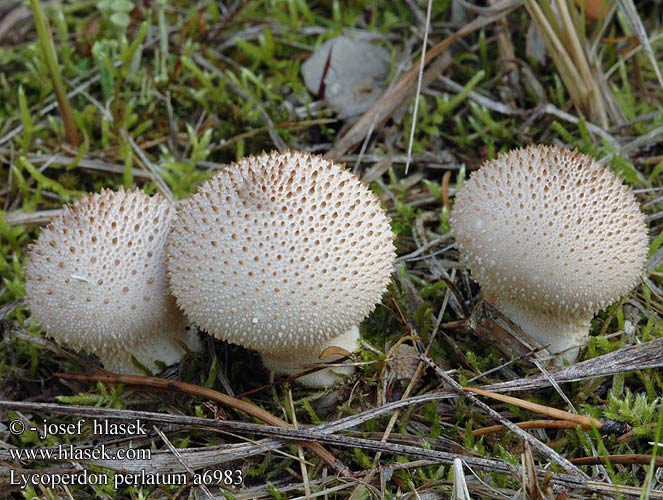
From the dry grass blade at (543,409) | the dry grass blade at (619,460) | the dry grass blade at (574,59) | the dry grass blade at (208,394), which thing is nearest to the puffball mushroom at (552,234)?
the dry grass blade at (543,409)

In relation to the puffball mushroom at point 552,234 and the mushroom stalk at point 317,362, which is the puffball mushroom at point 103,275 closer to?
the mushroom stalk at point 317,362

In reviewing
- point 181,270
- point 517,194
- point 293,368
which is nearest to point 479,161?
point 517,194

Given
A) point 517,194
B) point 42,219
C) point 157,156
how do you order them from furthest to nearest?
point 157,156
point 42,219
point 517,194

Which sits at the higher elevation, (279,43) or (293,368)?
(279,43)

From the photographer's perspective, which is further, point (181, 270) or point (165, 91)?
→ point (165, 91)

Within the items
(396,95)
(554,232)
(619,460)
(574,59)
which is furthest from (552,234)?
(396,95)

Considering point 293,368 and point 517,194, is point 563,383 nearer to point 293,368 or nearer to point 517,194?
point 517,194
